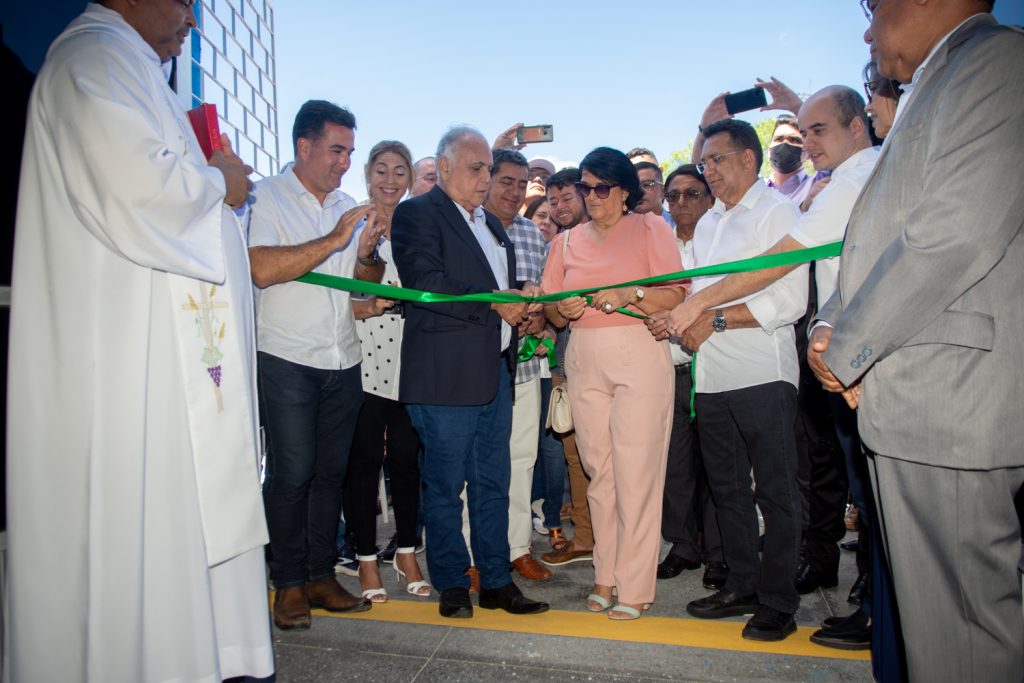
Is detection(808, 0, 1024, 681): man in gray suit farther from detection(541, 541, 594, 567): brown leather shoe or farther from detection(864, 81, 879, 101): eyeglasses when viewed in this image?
detection(541, 541, 594, 567): brown leather shoe

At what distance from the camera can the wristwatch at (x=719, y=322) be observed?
363 centimetres

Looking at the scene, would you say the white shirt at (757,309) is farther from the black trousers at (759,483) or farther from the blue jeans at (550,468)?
the blue jeans at (550,468)

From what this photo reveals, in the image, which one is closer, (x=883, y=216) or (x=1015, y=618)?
(x=1015, y=618)

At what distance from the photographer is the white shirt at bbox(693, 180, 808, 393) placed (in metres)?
3.50

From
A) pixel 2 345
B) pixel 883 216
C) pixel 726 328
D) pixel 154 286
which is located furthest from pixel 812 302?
pixel 2 345

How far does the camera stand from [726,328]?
362 centimetres

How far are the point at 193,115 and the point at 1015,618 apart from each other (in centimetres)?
332

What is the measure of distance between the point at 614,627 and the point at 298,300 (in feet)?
7.92

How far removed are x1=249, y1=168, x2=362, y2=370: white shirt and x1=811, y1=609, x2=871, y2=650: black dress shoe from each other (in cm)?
281

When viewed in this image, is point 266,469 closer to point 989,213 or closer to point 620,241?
point 620,241

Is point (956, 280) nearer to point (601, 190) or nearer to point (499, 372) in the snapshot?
point (601, 190)

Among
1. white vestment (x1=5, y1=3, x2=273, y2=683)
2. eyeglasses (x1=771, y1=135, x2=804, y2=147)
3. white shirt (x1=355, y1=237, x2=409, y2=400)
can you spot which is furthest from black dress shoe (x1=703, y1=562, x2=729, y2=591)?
eyeglasses (x1=771, y1=135, x2=804, y2=147)

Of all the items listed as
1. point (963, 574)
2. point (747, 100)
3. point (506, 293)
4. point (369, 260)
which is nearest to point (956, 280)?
point (963, 574)

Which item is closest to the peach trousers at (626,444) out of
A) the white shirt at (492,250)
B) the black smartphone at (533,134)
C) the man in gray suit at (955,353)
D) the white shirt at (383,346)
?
the white shirt at (492,250)
